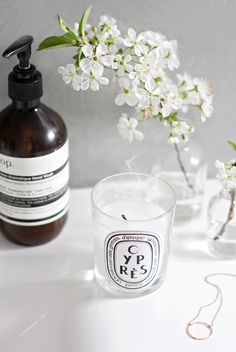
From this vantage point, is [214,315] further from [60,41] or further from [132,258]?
[60,41]

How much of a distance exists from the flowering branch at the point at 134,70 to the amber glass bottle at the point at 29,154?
4 cm

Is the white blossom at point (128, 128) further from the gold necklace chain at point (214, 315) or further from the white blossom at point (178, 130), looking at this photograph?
the gold necklace chain at point (214, 315)

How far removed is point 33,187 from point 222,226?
0.79 ft

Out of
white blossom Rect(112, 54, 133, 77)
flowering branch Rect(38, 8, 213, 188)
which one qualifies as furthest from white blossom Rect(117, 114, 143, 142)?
white blossom Rect(112, 54, 133, 77)

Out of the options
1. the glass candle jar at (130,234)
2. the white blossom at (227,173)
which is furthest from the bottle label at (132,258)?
the white blossom at (227,173)

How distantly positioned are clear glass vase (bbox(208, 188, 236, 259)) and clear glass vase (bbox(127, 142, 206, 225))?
0.07 metres

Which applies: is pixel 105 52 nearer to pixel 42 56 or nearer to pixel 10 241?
pixel 42 56

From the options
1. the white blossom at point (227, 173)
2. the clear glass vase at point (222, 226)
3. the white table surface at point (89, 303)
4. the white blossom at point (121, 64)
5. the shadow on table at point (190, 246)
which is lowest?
the white table surface at point (89, 303)

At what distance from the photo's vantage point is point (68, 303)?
717mm

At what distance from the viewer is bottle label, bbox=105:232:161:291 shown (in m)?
0.67

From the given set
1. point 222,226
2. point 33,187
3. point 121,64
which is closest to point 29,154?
point 33,187

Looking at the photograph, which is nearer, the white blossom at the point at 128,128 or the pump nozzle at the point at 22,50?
the pump nozzle at the point at 22,50

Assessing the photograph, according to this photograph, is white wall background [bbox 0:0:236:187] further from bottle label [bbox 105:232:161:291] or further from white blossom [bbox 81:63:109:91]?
bottle label [bbox 105:232:161:291]

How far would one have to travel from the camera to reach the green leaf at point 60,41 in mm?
666
